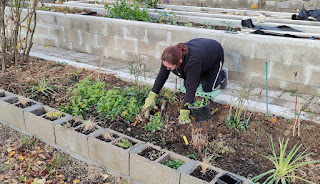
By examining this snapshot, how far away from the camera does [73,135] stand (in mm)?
2961

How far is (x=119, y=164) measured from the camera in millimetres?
2709

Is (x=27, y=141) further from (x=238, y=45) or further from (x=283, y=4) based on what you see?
(x=283, y=4)

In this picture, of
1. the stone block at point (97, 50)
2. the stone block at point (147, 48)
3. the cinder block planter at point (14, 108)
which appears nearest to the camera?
the cinder block planter at point (14, 108)

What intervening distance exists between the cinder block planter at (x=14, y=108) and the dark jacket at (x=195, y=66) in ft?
5.20

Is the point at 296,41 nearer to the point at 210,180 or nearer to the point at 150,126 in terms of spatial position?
the point at 150,126

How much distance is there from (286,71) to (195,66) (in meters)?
1.79

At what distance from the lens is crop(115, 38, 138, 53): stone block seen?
544 cm

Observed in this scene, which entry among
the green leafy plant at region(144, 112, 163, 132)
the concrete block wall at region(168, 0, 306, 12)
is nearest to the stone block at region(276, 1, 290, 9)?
the concrete block wall at region(168, 0, 306, 12)

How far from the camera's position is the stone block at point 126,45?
17.8 ft

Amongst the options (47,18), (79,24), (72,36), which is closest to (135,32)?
(79,24)

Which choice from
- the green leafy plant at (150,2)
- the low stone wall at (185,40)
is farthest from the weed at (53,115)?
the green leafy plant at (150,2)

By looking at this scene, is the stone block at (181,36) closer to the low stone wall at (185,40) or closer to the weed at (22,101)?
the low stone wall at (185,40)

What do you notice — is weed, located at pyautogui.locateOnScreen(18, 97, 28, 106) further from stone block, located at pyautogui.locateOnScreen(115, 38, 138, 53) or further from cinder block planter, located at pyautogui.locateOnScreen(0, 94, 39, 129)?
stone block, located at pyautogui.locateOnScreen(115, 38, 138, 53)

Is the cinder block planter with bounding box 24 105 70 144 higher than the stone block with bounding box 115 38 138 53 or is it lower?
A: lower
